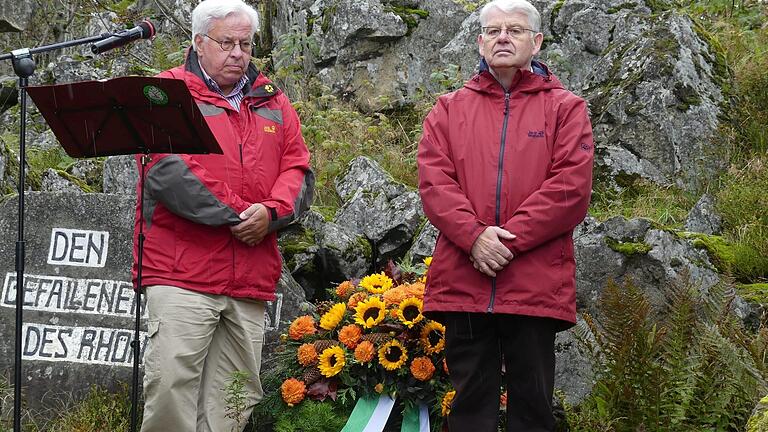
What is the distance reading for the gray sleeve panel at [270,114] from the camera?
16.0 ft

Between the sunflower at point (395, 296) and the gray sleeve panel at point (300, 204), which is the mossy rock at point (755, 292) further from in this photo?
the gray sleeve panel at point (300, 204)

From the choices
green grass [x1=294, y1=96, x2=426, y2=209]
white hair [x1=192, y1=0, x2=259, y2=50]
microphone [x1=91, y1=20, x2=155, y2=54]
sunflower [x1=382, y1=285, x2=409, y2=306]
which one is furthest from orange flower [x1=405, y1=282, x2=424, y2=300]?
green grass [x1=294, y1=96, x2=426, y2=209]

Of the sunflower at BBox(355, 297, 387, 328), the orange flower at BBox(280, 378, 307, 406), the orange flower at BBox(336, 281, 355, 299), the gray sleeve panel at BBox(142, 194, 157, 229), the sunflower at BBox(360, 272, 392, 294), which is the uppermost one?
the gray sleeve panel at BBox(142, 194, 157, 229)

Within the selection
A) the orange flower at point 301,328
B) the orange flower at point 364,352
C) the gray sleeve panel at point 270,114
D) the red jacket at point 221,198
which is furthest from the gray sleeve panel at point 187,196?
the orange flower at point 301,328

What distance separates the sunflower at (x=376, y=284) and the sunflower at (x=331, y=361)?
0.51 meters

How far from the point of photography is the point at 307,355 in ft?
17.7

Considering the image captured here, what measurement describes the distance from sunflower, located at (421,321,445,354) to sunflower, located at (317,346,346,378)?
0.45 m

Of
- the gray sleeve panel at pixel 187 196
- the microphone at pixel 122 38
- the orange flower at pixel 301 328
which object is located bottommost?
the orange flower at pixel 301 328

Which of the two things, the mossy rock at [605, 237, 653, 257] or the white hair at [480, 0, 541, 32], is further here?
the mossy rock at [605, 237, 653, 257]

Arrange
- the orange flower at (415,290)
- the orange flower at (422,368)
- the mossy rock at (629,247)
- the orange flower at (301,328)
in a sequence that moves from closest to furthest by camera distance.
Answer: the orange flower at (422,368), the orange flower at (415,290), the orange flower at (301,328), the mossy rock at (629,247)

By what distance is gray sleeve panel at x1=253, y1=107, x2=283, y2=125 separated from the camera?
192 inches

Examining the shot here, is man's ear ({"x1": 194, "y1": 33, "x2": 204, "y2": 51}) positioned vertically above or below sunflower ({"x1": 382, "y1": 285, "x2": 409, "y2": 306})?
above

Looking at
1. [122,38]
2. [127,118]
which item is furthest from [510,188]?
[122,38]

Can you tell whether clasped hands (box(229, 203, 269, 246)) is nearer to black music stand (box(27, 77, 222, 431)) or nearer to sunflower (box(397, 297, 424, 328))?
black music stand (box(27, 77, 222, 431))
